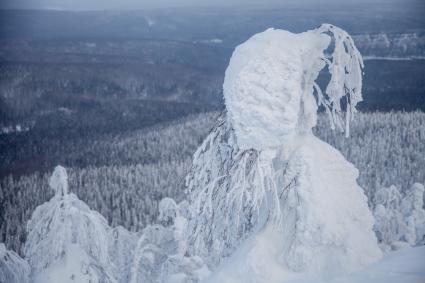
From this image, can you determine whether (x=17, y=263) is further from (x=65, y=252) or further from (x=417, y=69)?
(x=417, y=69)

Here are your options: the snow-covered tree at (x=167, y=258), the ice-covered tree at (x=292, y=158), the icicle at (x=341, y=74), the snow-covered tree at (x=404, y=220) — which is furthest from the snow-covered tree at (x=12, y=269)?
the snow-covered tree at (x=404, y=220)

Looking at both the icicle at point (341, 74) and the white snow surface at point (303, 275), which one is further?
the icicle at point (341, 74)

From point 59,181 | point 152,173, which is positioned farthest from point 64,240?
point 152,173

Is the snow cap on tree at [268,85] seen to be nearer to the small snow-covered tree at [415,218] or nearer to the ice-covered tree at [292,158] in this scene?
the ice-covered tree at [292,158]

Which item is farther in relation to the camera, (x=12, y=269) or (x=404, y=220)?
(x=404, y=220)

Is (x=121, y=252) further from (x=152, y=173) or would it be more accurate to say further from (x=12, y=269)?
(x=152, y=173)

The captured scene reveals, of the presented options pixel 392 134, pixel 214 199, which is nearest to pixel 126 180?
pixel 392 134
